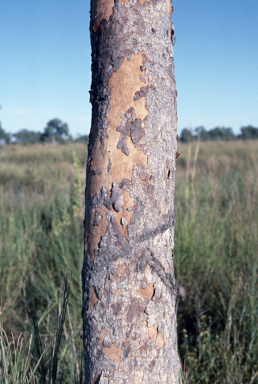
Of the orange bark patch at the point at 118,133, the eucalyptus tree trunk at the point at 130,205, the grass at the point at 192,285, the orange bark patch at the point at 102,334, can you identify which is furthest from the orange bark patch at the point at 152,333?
the grass at the point at 192,285

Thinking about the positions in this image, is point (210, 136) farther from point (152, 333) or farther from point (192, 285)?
point (152, 333)

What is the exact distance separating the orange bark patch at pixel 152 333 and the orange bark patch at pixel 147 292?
3.4 inches

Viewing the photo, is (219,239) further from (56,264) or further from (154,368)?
(154,368)

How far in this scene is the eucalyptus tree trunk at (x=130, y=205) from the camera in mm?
778

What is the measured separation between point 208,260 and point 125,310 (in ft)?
6.41

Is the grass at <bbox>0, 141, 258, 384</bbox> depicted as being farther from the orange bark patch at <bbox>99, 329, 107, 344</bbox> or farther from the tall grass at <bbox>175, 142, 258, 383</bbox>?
the orange bark patch at <bbox>99, 329, 107, 344</bbox>

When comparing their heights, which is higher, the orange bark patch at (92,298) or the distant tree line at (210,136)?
the distant tree line at (210,136)

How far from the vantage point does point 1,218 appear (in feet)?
11.7

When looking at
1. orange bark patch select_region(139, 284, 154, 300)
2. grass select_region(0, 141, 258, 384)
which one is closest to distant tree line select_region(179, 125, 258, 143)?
grass select_region(0, 141, 258, 384)

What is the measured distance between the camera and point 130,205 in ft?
2.56

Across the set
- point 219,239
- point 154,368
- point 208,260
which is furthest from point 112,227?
point 219,239

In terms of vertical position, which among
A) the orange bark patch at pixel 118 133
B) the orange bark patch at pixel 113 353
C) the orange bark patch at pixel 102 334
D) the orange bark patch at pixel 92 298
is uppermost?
the orange bark patch at pixel 118 133

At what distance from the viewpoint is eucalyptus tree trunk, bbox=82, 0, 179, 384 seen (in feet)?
2.55

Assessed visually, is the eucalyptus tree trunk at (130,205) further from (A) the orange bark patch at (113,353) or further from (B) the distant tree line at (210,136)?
(B) the distant tree line at (210,136)
